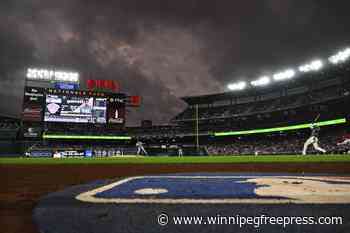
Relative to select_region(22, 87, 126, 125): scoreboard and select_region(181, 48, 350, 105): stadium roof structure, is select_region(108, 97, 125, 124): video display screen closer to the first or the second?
select_region(22, 87, 126, 125): scoreboard

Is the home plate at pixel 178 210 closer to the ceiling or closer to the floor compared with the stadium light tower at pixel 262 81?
closer to the floor

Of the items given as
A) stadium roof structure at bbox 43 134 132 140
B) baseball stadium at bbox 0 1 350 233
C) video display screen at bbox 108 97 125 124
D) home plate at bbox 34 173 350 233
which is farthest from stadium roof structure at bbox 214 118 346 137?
home plate at bbox 34 173 350 233

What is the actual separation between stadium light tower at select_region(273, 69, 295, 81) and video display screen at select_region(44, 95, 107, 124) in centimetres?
3257

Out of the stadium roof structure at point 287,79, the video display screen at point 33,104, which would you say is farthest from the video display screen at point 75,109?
the stadium roof structure at point 287,79

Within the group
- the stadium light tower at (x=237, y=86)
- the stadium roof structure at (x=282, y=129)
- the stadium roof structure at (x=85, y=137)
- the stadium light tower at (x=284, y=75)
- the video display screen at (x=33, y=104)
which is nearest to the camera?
the stadium roof structure at (x=282, y=129)

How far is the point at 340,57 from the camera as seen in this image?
111 feet

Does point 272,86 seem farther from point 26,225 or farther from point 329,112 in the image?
point 26,225

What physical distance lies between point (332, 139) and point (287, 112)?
12159 millimetres

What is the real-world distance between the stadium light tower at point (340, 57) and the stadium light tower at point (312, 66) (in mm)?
1865

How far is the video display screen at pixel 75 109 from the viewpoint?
35844mm

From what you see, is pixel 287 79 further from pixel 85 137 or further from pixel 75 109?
pixel 85 137

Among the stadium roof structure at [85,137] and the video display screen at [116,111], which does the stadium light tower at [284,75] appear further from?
the stadium roof structure at [85,137]

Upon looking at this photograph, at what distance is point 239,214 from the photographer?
2824 mm

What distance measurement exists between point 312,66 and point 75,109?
40.2 meters
